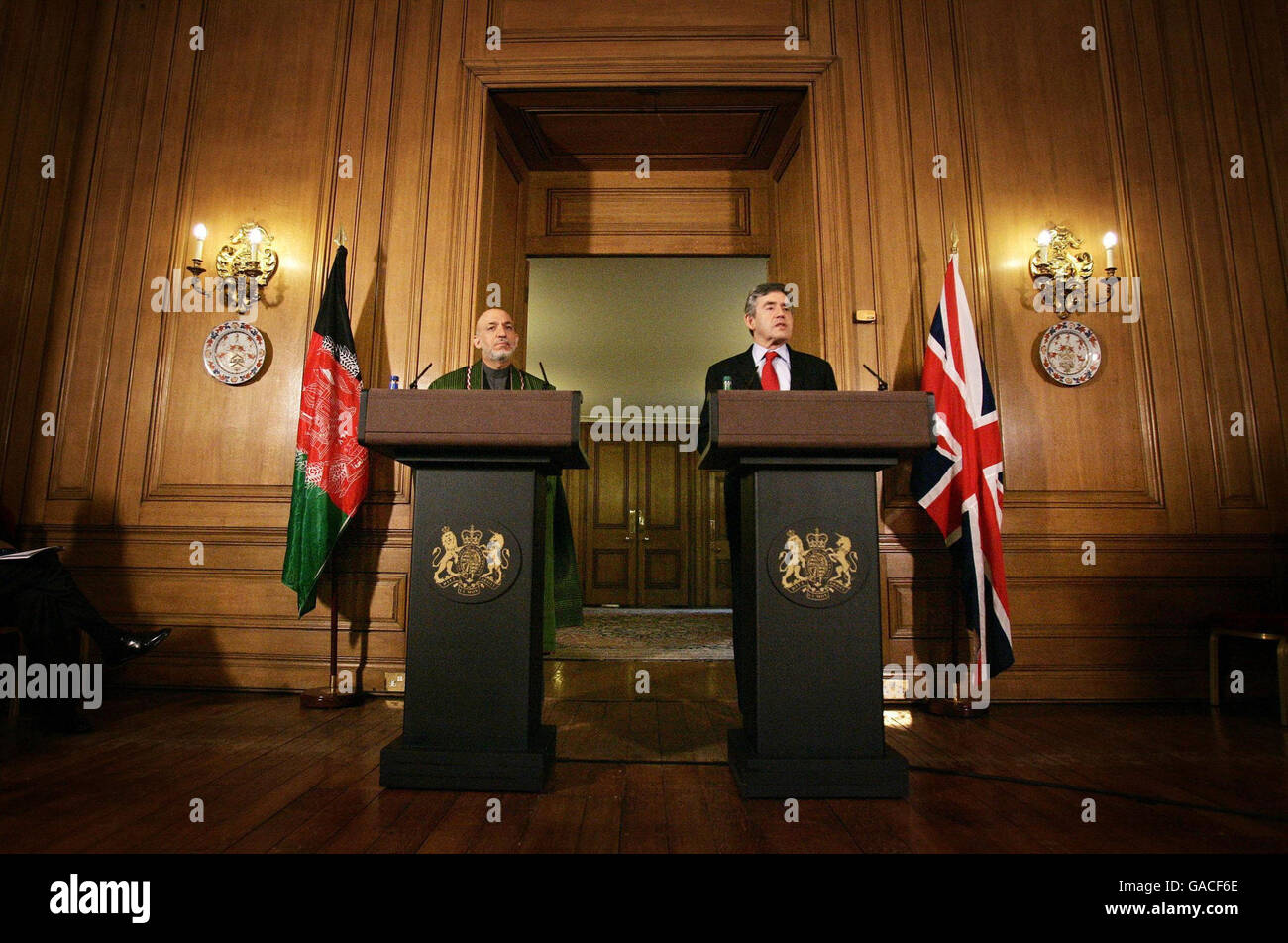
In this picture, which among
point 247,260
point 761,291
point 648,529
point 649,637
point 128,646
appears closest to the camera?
point 761,291

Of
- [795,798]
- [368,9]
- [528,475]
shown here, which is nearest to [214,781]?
[528,475]

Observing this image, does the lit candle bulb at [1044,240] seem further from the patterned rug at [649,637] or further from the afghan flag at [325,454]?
the afghan flag at [325,454]

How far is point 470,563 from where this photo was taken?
1693 mm

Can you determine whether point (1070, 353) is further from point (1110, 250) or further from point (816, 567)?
point (816, 567)

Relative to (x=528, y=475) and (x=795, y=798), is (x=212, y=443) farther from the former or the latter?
(x=795, y=798)

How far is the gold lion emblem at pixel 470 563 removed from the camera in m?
1.69

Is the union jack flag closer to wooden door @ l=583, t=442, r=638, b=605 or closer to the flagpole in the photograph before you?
the flagpole

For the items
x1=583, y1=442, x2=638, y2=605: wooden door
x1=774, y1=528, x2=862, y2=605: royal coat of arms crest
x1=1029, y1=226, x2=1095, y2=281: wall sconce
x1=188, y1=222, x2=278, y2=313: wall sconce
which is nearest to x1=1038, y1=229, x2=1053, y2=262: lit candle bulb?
x1=1029, y1=226, x2=1095, y2=281: wall sconce

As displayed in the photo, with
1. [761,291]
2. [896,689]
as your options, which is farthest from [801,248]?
[896,689]

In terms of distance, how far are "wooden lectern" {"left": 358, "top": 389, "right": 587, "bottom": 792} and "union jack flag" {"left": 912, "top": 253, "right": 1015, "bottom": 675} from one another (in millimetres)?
1806

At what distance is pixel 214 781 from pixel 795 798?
1.52 m

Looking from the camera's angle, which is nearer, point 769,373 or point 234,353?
point 769,373

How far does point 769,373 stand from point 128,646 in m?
2.72

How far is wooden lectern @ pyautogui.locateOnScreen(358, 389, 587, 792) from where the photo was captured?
1.61 meters
